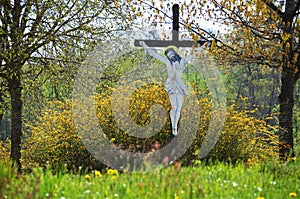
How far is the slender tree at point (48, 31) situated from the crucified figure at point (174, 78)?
1854 millimetres

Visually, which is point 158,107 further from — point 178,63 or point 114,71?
point 114,71

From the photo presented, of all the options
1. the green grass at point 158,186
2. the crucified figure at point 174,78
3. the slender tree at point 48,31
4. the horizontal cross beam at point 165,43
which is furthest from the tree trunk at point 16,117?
the green grass at point 158,186

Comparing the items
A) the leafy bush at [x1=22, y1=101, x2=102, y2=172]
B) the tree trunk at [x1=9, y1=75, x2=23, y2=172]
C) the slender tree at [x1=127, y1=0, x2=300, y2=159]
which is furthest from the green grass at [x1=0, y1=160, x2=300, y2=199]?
the tree trunk at [x1=9, y1=75, x2=23, y2=172]

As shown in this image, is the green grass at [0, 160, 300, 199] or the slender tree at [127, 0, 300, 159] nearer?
the green grass at [0, 160, 300, 199]

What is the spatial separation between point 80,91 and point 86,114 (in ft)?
4.53

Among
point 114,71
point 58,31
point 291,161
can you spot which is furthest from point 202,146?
point 58,31

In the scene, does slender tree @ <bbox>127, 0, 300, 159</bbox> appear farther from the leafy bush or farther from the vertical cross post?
the leafy bush

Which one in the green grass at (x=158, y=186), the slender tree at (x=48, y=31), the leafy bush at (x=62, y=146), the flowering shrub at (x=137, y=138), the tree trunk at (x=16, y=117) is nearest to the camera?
the green grass at (x=158, y=186)

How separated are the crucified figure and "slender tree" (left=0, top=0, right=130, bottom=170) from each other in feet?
6.08

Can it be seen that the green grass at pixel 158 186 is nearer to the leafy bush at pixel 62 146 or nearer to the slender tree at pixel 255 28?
the slender tree at pixel 255 28

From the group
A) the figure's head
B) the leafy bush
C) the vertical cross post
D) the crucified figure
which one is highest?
the vertical cross post

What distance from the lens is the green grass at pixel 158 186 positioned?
3.77 m

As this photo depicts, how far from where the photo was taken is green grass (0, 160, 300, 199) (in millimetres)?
3773

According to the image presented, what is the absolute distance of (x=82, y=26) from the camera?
9141 millimetres
